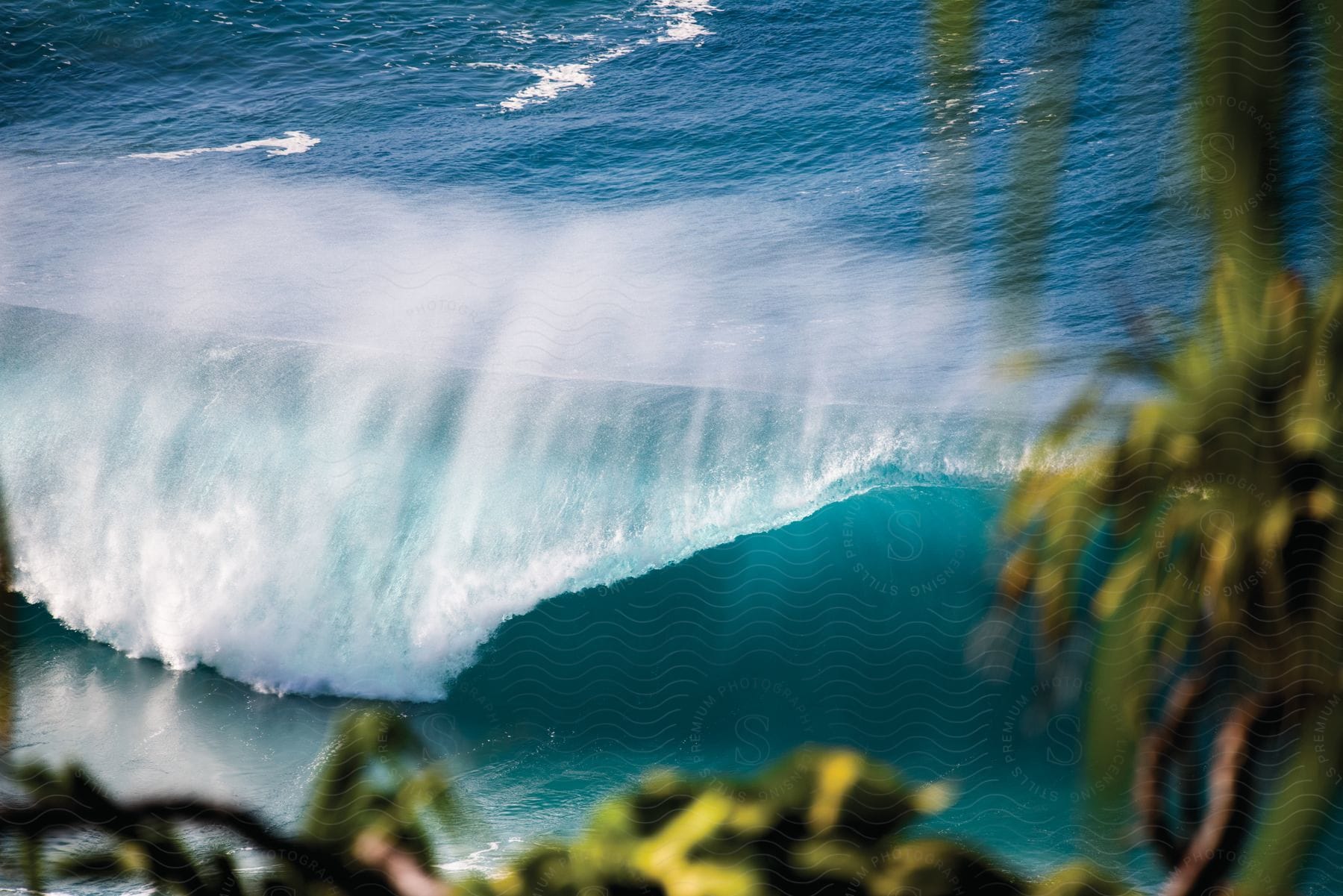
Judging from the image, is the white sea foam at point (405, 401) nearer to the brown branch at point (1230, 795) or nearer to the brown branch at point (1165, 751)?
the brown branch at point (1165, 751)

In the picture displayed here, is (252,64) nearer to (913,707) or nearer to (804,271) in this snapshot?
(804,271)

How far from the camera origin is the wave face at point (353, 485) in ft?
12.7

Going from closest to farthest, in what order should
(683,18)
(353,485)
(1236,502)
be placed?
(1236,502), (683,18), (353,485)

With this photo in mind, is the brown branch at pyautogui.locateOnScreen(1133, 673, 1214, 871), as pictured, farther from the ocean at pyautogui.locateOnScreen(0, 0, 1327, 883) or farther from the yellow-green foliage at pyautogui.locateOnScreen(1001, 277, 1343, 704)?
the ocean at pyautogui.locateOnScreen(0, 0, 1327, 883)

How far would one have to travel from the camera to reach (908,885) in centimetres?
54

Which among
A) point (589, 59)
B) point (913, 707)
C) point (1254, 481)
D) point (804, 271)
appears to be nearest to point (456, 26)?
point (589, 59)

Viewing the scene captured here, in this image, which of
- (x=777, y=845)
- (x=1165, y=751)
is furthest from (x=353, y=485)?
(x=777, y=845)

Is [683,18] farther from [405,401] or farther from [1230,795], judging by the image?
[1230,795]

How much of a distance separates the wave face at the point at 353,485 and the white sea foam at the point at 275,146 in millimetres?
812

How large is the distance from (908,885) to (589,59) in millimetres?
4353

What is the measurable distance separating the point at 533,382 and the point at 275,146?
1482 mm

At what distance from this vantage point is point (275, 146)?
4.30 metres

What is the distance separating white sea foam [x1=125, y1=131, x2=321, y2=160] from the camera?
13.7 ft

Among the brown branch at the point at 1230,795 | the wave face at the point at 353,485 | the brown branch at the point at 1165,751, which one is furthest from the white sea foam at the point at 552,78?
the brown branch at the point at 1230,795
